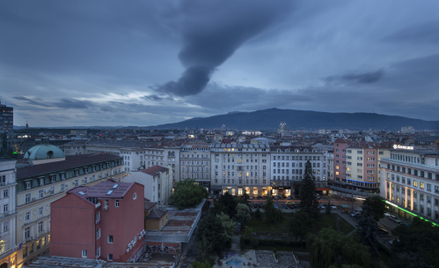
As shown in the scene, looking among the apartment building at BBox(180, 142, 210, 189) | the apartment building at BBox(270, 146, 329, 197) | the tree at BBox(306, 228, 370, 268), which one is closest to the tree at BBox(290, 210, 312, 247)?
the tree at BBox(306, 228, 370, 268)

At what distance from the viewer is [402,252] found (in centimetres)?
2947

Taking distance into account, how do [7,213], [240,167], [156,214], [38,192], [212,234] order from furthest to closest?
[240,167], [156,214], [212,234], [38,192], [7,213]

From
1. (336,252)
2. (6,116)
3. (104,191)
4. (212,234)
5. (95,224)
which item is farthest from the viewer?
(6,116)

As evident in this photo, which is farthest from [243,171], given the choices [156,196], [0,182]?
[0,182]

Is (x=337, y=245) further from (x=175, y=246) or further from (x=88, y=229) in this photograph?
(x=88, y=229)

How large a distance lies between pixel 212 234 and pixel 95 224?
53.6ft

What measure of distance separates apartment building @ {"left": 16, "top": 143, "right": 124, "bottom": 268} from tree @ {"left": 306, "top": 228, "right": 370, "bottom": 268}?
38884mm

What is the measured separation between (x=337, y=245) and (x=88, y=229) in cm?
3054

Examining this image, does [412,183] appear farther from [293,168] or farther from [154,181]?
[154,181]

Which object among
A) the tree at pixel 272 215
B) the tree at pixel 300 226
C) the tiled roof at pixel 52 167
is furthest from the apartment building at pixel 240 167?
the tiled roof at pixel 52 167

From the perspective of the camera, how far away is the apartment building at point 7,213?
1102 inches

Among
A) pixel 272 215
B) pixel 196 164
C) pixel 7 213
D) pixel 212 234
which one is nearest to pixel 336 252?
pixel 212 234

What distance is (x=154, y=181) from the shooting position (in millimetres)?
48375

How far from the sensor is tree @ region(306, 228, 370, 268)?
2619 cm
